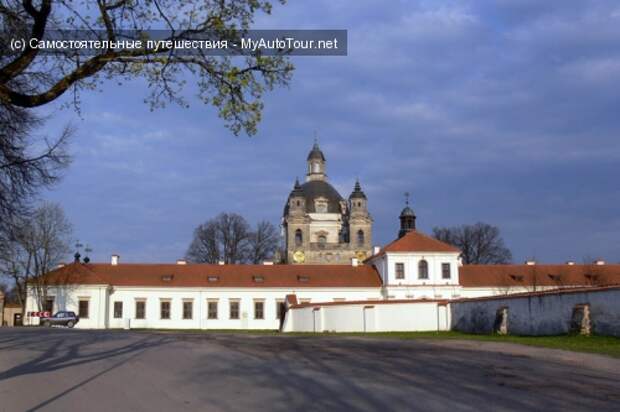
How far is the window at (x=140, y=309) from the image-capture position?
6025 centimetres

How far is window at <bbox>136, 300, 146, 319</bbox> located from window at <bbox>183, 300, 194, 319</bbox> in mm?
3481

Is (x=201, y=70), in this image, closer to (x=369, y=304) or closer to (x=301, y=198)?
(x=369, y=304)

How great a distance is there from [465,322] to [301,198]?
65.9 m

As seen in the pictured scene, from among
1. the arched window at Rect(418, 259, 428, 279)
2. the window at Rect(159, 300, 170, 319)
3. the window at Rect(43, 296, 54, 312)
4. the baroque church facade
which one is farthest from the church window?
the window at Rect(43, 296, 54, 312)

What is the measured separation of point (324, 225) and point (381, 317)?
6453 cm

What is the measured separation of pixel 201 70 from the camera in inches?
440

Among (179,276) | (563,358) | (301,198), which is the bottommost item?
(563,358)

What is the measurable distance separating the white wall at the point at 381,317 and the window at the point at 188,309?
2129cm

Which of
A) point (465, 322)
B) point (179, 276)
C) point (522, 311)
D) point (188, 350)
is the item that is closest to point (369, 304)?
point (465, 322)

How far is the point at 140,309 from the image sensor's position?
6038cm

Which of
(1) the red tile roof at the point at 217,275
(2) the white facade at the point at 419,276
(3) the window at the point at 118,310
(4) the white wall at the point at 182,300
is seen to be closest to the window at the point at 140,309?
(4) the white wall at the point at 182,300

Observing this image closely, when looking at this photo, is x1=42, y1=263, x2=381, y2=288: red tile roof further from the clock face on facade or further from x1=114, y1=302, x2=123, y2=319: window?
the clock face on facade

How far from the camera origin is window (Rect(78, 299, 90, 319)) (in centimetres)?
5859

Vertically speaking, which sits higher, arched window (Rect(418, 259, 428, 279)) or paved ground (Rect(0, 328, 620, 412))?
arched window (Rect(418, 259, 428, 279))
